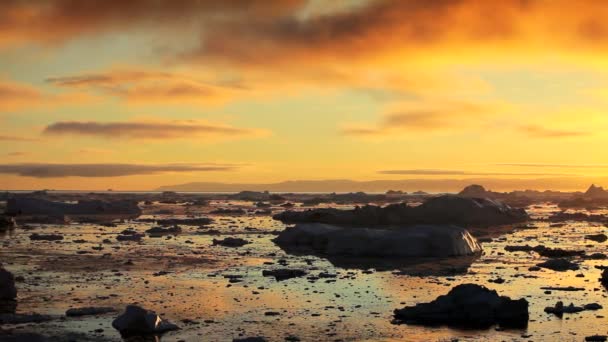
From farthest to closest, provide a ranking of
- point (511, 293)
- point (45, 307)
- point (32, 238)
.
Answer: point (32, 238) < point (511, 293) < point (45, 307)

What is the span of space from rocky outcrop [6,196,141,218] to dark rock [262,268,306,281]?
40030mm

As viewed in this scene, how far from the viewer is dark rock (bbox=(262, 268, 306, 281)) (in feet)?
76.3

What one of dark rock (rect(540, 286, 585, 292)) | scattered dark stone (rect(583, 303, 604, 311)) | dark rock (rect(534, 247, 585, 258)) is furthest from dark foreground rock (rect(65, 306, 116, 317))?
dark rock (rect(534, 247, 585, 258))

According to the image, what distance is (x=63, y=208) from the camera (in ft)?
203

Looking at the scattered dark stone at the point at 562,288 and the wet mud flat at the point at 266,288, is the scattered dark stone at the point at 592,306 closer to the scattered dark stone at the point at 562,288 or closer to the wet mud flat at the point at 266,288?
the wet mud flat at the point at 266,288

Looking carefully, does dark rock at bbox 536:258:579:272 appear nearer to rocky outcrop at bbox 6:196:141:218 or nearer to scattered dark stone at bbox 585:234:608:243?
scattered dark stone at bbox 585:234:608:243

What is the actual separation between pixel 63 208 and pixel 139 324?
1971 inches

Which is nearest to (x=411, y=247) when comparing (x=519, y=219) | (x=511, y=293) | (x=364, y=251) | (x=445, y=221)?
(x=364, y=251)

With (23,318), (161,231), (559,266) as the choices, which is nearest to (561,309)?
(559,266)

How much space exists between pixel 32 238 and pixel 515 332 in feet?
91.2

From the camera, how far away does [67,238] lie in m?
37.6

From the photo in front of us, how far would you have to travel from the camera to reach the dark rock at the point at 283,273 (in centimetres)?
2327

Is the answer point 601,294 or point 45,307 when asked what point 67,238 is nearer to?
point 45,307

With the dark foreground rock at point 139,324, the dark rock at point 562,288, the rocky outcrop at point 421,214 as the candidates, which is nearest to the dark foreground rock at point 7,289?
the dark foreground rock at point 139,324
